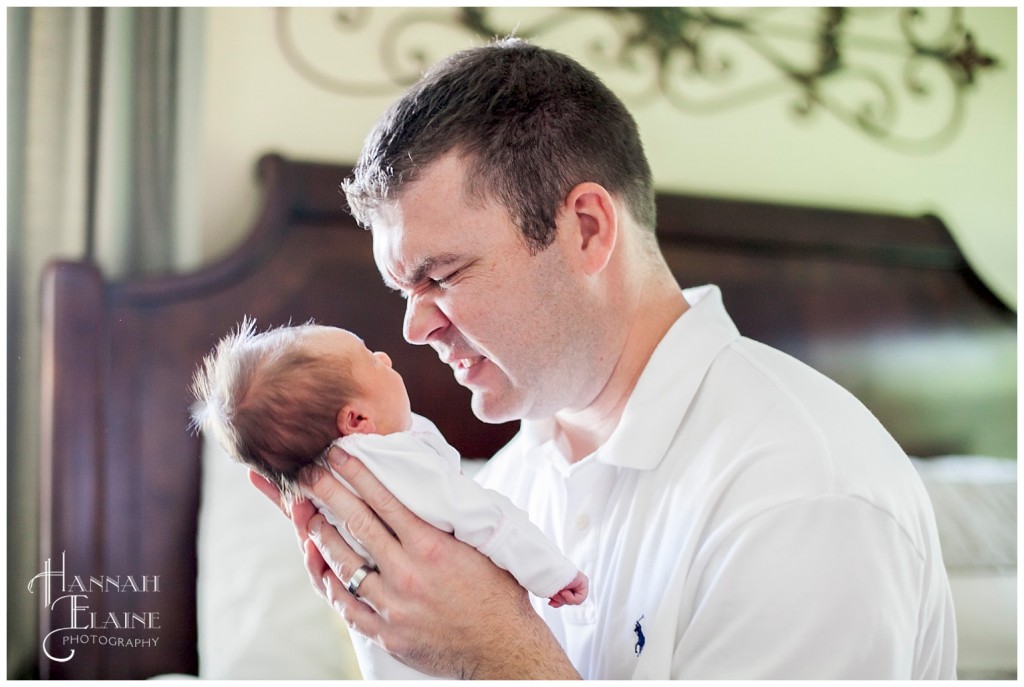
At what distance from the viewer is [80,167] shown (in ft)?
4.01

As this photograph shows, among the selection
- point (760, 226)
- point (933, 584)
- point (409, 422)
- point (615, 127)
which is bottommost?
point (933, 584)

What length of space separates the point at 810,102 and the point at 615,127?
49 cm

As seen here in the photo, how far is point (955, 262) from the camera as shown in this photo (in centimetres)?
146

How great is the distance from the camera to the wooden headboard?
1.20 m

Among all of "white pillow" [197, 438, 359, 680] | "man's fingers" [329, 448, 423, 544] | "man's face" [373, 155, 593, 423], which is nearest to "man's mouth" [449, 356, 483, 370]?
"man's face" [373, 155, 593, 423]

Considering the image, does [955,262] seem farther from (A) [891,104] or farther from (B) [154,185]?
(B) [154,185]

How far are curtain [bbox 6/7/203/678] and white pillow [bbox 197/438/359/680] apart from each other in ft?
0.72

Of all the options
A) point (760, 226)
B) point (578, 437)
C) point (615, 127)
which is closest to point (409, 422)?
point (578, 437)

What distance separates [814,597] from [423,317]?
506mm

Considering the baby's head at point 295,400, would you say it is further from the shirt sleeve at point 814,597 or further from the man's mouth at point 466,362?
the shirt sleeve at point 814,597

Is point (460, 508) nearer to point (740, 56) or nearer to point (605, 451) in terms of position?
point (605, 451)

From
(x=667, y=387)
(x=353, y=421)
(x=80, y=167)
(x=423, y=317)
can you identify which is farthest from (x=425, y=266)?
(x=80, y=167)

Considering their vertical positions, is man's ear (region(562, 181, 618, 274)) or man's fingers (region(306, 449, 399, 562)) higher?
man's ear (region(562, 181, 618, 274))

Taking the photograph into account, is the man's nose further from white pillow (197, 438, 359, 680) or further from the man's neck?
white pillow (197, 438, 359, 680)
